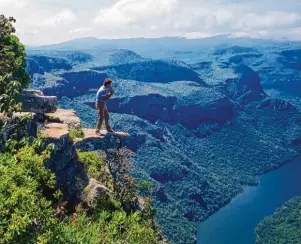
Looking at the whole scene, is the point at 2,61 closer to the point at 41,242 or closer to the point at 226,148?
the point at 41,242

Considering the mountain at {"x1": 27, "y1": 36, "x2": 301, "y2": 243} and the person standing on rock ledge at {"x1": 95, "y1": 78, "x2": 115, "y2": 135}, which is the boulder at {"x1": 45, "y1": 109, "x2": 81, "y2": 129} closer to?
the person standing on rock ledge at {"x1": 95, "y1": 78, "x2": 115, "y2": 135}

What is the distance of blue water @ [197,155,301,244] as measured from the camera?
336 feet

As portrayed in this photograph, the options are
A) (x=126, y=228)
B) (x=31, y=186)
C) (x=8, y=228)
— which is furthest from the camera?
(x=126, y=228)

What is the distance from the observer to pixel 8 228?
1227cm

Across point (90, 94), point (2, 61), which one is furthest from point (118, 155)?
point (90, 94)

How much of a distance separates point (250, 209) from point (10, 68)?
358 ft

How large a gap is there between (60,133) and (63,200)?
8.18 feet

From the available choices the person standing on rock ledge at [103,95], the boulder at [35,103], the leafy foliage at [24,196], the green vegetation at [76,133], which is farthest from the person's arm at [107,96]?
the leafy foliage at [24,196]

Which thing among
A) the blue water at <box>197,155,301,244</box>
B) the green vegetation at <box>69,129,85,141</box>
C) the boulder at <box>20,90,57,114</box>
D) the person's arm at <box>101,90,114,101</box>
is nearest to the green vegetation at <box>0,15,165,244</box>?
the green vegetation at <box>69,129,85,141</box>

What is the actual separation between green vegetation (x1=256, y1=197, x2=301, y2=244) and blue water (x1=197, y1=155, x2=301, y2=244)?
9.48 feet

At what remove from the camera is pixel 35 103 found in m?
21.2

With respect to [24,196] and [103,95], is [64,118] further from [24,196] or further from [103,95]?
[24,196]

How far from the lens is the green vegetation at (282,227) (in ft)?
309

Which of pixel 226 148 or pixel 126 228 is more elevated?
pixel 126 228
